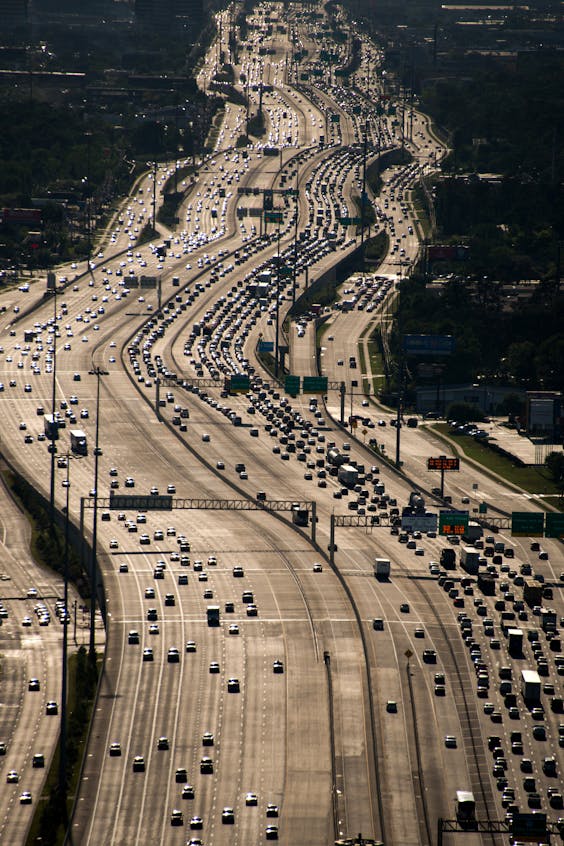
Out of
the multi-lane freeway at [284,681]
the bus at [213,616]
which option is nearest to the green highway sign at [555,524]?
the multi-lane freeway at [284,681]

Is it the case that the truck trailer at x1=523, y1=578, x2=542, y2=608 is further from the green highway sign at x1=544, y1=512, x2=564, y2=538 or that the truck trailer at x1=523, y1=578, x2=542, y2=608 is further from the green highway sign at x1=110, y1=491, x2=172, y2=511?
the green highway sign at x1=110, y1=491, x2=172, y2=511

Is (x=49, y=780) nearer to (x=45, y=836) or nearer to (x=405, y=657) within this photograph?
(x=45, y=836)

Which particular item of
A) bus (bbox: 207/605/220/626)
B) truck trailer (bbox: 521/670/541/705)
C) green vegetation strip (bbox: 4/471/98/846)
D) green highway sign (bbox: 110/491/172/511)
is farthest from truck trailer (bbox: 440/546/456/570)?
truck trailer (bbox: 521/670/541/705)

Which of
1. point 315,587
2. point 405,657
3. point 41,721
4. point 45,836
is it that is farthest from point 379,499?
point 45,836

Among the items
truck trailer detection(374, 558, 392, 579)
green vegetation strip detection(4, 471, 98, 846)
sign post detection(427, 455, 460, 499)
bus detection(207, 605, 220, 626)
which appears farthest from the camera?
sign post detection(427, 455, 460, 499)

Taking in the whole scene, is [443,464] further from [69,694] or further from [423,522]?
[69,694]

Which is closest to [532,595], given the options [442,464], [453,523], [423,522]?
[453,523]
